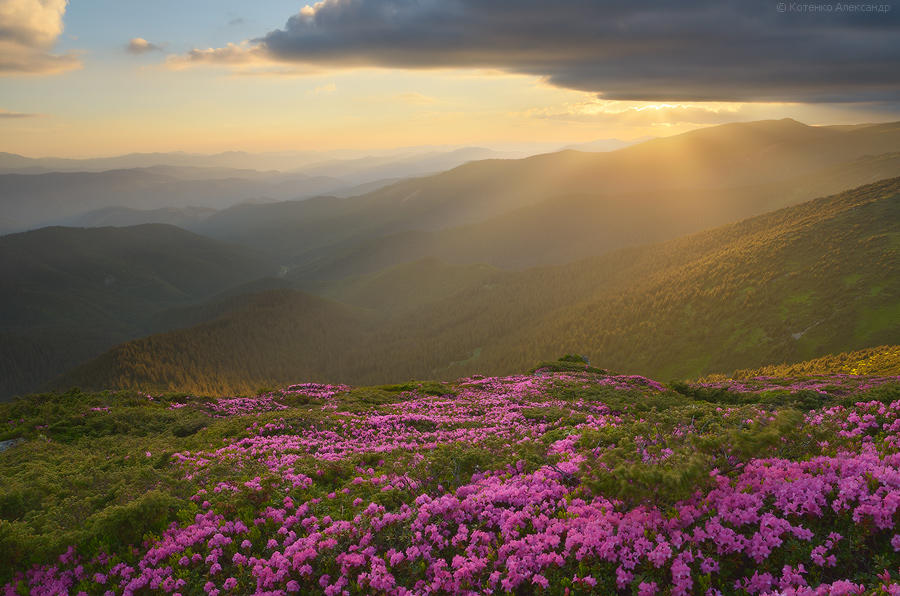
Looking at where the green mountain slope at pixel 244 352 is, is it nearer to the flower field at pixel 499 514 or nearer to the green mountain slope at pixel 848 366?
the flower field at pixel 499 514

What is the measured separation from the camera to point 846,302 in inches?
2586

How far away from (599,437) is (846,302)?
7744 centimetres

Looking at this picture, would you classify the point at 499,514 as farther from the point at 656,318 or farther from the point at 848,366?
the point at 656,318

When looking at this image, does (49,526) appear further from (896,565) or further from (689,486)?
(896,565)

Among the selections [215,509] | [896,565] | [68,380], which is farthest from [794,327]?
[68,380]

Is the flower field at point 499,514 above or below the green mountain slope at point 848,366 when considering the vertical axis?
above

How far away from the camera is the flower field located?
786 centimetres

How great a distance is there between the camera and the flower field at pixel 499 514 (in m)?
7.86

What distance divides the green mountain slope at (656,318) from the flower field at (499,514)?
2523 inches

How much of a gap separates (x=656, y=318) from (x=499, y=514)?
276 ft

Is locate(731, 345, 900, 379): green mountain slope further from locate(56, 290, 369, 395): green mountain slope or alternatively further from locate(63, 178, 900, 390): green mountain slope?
locate(56, 290, 369, 395): green mountain slope

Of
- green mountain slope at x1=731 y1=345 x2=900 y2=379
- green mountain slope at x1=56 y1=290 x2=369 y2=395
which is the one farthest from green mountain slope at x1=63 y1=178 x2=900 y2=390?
green mountain slope at x1=731 y1=345 x2=900 y2=379

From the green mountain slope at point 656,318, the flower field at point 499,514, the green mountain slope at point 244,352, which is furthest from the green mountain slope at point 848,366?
the green mountain slope at point 244,352

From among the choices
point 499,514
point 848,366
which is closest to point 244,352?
point 848,366
